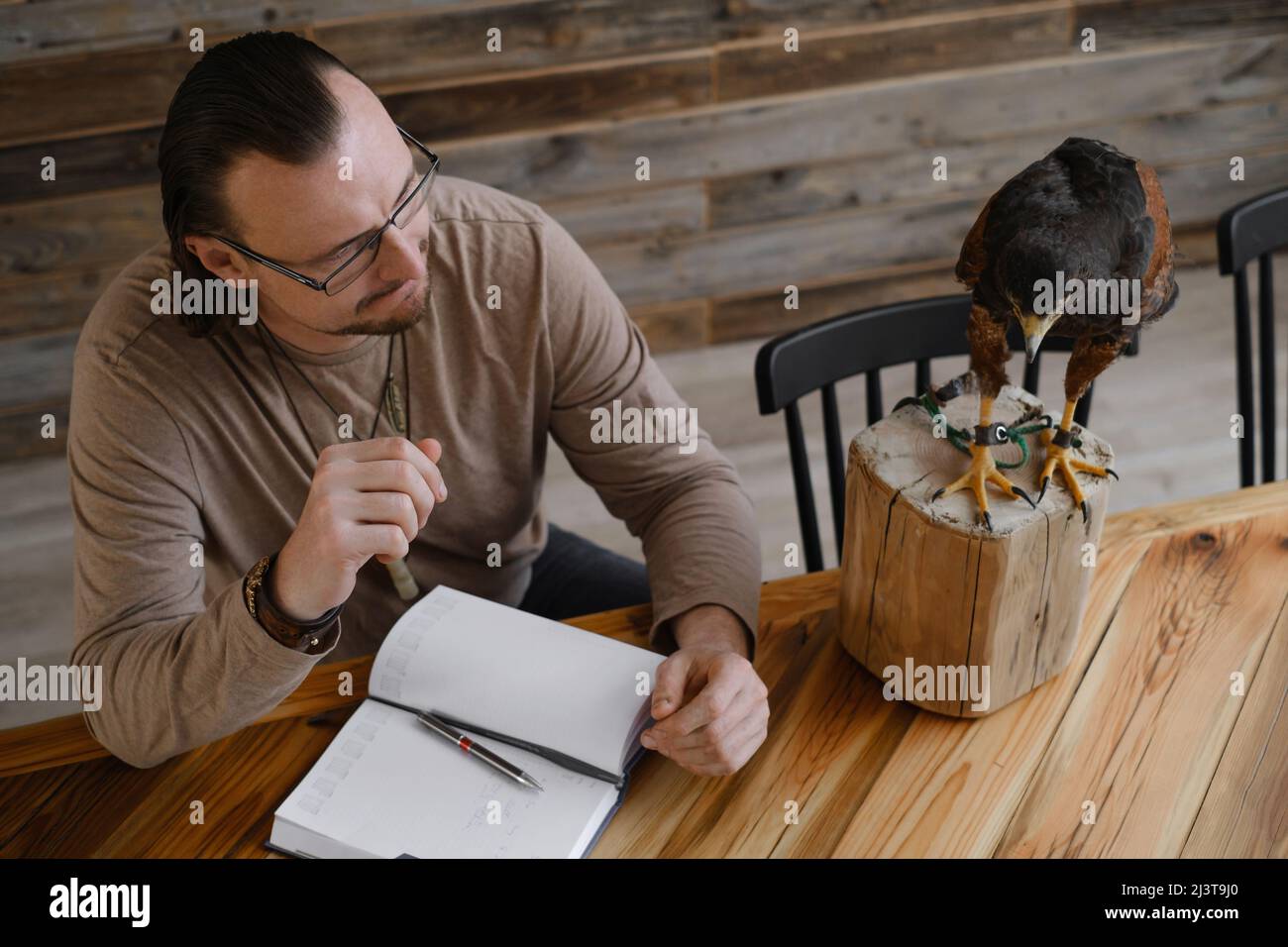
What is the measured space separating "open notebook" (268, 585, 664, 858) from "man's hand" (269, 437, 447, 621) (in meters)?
0.16

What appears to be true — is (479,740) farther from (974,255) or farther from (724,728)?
(974,255)

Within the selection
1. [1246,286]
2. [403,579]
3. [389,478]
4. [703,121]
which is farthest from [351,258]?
[703,121]

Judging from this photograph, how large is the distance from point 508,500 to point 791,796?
630 mm

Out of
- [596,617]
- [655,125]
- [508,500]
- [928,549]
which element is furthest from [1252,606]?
[655,125]

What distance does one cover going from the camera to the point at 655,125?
111 inches

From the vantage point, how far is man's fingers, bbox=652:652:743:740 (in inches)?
43.8

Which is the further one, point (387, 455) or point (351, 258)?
point (351, 258)

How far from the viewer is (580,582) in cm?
177

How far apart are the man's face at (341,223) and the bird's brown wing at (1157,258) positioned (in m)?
0.75

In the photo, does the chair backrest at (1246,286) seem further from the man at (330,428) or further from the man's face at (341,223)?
the man's face at (341,223)

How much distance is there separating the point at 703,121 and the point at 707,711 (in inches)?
80.6

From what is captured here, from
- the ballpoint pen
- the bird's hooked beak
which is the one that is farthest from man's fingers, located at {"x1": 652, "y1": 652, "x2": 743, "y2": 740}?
the bird's hooked beak

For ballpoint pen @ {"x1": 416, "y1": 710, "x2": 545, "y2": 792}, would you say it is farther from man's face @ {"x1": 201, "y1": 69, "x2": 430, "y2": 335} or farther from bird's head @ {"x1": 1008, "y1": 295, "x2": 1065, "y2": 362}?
bird's head @ {"x1": 1008, "y1": 295, "x2": 1065, "y2": 362}
